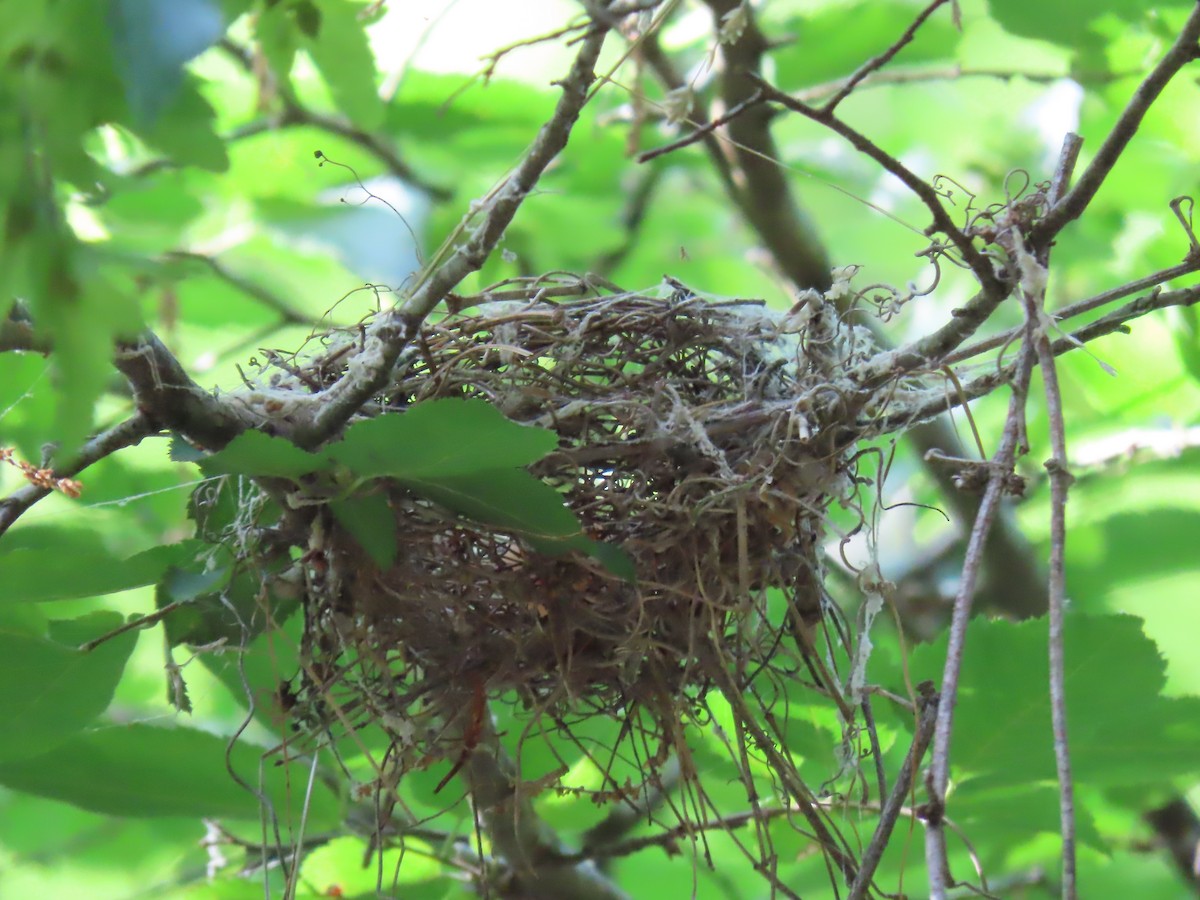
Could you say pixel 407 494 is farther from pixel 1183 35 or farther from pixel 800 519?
pixel 1183 35

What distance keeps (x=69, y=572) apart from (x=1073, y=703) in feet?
3.65

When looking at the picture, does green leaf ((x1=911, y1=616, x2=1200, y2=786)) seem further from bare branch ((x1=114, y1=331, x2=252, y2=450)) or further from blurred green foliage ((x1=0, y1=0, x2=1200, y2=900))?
bare branch ((x1=114, y1=331, x2=252, y2=450))

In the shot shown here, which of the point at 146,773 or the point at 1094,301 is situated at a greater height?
the point at 1094,301

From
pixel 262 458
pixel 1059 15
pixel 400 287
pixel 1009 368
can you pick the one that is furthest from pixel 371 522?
pixel 1059 15

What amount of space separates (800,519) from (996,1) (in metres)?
1.02

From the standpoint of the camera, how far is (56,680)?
3.92 feet

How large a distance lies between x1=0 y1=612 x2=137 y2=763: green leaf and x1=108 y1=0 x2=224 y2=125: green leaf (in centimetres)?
80

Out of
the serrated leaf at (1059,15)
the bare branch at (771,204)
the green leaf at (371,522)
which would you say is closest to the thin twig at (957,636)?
the green leaf at (371,522)

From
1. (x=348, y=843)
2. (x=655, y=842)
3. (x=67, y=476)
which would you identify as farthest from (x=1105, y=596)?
(x=67, y=476)

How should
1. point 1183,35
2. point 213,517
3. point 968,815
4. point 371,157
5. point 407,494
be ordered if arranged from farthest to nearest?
1. point 371,157
2. point 968,815
3. point 213,517
4. point 407,494
5. point 1183,35

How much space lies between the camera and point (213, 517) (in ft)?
3.80

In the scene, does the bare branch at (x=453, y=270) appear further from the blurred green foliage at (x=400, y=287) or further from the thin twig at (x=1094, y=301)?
the thin twig at (x=1094, y=301)

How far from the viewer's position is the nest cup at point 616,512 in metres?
1.06

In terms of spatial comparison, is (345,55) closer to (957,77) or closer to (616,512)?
(616,512)
